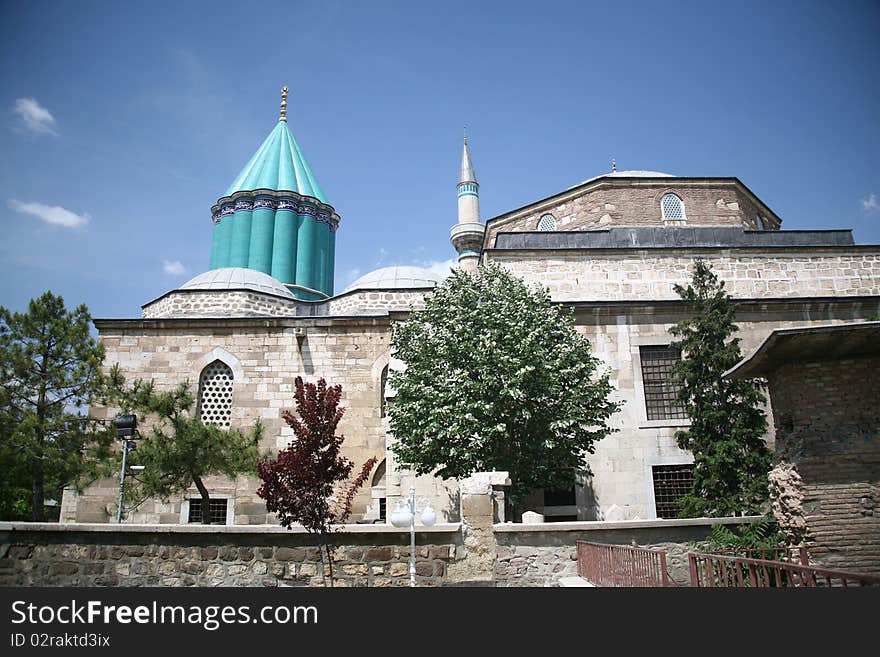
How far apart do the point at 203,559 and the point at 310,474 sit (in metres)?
1.44

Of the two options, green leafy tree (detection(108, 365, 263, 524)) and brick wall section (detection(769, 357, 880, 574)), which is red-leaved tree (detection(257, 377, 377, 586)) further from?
brick wall section (detection(769, 357, 880, 574))

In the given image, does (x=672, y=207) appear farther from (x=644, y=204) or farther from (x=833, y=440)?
(x=833, y=440)

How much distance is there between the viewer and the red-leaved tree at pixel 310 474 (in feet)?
24.1

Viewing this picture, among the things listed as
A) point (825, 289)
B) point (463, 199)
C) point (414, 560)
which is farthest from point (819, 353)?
Answer: point (463, 199)

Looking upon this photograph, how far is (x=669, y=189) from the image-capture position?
1820 centimetres

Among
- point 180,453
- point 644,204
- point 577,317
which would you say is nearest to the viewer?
point 180,453

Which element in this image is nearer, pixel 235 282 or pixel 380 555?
pixel 380 555

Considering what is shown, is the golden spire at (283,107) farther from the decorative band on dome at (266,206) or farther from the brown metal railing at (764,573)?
the brown metal railing at (764,573)

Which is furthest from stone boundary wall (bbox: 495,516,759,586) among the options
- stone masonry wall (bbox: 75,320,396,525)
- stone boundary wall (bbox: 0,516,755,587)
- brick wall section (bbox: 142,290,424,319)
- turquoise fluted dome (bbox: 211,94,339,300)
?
turquoise fluted dome (bbox: 211,94,339,300)

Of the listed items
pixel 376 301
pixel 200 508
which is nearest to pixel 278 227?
pixel 376 301

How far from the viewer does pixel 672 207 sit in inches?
717

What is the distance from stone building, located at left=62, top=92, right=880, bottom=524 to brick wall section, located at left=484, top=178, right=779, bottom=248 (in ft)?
0.13

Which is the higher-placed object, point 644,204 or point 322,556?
point 644,204

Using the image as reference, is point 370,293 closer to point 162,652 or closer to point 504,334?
point 504,334
